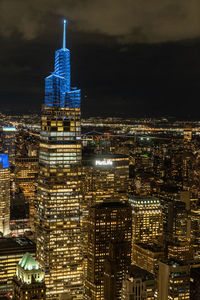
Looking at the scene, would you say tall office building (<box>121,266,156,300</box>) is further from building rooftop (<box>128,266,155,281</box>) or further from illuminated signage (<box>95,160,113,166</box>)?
illuminated signage (<box>95,160,113,166</box>)

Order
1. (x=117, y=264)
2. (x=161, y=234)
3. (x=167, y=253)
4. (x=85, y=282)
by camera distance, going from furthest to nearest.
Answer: (x=161, y=234)
(x=167, y=253)
(x=85, y=282)
(x=117, y=264)

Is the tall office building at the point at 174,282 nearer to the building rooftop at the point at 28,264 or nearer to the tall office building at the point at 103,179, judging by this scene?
the building rooftop at the point at 28,264

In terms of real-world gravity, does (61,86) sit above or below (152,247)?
above

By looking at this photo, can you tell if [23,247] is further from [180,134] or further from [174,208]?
[180,134]

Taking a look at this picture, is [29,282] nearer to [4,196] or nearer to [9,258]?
[9,258]

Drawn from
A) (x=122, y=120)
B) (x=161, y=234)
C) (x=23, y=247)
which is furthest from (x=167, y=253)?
(x=122, y=120)

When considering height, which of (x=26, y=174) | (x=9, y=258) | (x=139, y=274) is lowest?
(x=9, y=258)

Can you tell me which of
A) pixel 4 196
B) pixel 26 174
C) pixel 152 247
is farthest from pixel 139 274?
pixel 26 174
